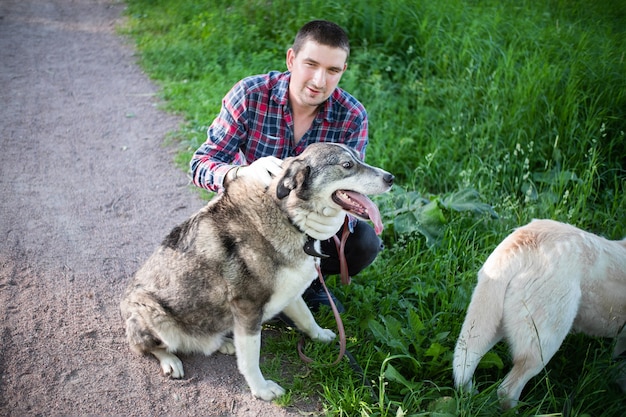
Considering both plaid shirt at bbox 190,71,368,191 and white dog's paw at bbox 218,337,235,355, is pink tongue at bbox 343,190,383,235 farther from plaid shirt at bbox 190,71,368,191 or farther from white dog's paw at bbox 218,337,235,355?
white dog's paw at bbox 218,337,235,355

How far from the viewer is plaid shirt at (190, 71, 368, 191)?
344cm

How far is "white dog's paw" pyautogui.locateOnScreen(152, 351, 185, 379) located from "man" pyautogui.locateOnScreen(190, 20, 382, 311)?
1.06m

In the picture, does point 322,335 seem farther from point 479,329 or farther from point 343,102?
point 343,102

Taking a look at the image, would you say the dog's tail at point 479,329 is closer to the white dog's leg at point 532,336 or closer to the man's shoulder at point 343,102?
the white dog's leg at point 532,336

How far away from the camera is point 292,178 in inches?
110

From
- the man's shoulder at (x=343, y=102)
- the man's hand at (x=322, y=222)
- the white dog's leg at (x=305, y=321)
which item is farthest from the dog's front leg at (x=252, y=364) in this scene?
the man's shoulder at (x=343, y=102)

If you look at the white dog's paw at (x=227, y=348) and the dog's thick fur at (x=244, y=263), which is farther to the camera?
the white dog's paw at (x=227, y=348)

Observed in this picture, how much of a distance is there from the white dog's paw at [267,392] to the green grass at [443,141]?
0.21 feet

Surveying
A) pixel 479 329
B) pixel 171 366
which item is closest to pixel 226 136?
pixel 171 366

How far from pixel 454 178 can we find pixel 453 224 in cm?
105

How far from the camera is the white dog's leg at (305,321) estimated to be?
10.9 feet

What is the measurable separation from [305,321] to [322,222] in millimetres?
823

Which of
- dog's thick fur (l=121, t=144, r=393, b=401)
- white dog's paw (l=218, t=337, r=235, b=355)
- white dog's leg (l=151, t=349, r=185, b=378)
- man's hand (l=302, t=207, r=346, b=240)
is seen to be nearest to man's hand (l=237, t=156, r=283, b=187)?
dog's thick fur (l=121, t=144, r=393, b=401)

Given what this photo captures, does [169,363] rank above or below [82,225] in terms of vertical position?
above
